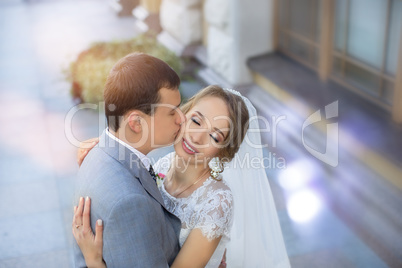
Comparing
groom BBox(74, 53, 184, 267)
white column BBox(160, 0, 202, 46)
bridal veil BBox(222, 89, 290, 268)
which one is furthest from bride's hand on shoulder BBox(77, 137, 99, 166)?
white column BBox(160, 0, 202, 46)

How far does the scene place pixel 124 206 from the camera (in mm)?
2324

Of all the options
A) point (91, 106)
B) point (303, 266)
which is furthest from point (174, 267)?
point (91, 106)

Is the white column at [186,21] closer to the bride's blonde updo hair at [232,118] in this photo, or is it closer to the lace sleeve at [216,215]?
the bride's blonde updo hair at [232,118]

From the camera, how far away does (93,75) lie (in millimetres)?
7809

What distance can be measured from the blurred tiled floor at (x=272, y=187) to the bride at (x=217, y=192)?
3.29 ft

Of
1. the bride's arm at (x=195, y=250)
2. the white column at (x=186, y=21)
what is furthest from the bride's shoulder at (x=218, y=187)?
the white column at (x=186, y=21)

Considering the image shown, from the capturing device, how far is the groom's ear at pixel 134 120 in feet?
8.10

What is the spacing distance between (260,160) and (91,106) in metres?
5.11

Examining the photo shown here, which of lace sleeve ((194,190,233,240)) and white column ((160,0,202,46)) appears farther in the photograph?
white column ((160,0,202,46))

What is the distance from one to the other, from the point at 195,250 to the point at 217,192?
359mm

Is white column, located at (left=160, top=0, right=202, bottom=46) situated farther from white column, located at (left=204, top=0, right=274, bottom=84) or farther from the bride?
the bride

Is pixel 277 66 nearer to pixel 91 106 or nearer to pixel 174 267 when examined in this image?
pixel 91 106

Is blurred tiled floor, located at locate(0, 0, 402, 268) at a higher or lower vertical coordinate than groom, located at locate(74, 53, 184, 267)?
lower

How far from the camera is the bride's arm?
8.91ft
